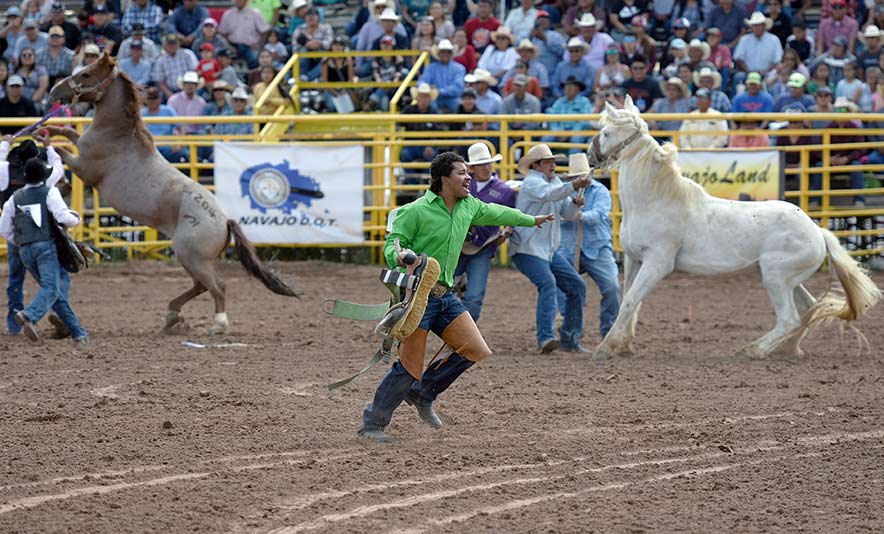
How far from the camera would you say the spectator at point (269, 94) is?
677 inches

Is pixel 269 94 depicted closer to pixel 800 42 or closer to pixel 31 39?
pixel 31 39

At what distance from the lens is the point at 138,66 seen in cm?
1859

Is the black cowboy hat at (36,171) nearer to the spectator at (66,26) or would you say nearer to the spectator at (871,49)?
the spectator at (66,26)

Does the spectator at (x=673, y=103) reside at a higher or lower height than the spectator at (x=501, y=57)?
lower

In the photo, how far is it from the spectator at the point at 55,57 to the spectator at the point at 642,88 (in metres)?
8.29

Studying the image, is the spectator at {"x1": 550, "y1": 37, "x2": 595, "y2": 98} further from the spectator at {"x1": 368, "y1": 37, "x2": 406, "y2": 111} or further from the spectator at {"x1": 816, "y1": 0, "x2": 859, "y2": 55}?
the spectator at {"x1": 816, "y1": 0, "x2": 859, "y2": 55}

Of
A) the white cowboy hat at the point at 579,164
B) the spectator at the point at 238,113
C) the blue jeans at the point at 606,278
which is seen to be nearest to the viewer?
the white cowboy hat at the point at 579,164

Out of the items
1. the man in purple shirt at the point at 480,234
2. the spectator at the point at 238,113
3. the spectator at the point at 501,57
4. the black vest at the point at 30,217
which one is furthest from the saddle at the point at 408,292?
the spectator at the point at 501,57

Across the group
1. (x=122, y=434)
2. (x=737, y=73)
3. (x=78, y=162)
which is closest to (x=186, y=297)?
(x=78, y=162)

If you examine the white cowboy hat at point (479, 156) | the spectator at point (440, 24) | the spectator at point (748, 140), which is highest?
the spectator at point (440, 24)

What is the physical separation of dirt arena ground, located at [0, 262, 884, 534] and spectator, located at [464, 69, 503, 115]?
17.9 ft

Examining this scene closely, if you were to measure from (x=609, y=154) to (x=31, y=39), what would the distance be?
12.0 m

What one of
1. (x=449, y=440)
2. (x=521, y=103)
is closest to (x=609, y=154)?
(x=449, y=440)

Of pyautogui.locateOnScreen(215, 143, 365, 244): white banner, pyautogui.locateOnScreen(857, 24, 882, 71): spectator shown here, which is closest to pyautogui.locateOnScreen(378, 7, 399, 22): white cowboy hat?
pyautogui.locateOnScreen(215, 143, 365, 244): white banner
